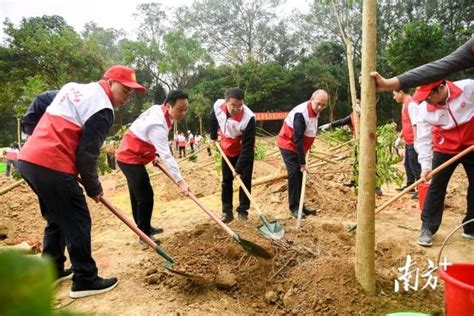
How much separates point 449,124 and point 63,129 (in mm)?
3356

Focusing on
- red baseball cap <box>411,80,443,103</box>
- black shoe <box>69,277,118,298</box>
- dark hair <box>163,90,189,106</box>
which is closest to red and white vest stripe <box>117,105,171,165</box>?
dark hair <box>163,90,189,106</box>

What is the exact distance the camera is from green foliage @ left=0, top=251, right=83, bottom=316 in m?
0.35

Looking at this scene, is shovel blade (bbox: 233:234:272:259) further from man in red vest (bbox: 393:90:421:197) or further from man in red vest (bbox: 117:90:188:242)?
man in red vest (bbox: 393:90:421:197)

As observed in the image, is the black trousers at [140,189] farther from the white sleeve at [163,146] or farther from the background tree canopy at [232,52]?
the background tree canopy at [232,52]

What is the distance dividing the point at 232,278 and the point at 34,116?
2062 mm

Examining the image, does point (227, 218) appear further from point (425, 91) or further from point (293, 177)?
point (425, 91)

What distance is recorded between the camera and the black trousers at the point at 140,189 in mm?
3863

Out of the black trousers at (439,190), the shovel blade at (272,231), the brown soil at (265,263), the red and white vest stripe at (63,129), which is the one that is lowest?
the brown soil at (265,263)

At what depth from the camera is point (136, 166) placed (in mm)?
3863

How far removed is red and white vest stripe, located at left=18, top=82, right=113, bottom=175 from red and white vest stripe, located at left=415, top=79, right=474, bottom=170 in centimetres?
295

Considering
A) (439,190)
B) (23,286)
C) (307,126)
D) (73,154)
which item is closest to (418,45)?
(307,126)

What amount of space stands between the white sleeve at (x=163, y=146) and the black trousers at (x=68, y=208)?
1.00 m

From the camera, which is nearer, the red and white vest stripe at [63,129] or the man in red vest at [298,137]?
the red and white vest stripe at [63,129]

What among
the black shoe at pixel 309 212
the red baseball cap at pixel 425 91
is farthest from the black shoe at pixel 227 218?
the red baseball cap at pixel 425 91
